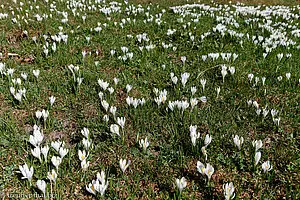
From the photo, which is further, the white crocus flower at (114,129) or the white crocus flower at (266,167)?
the white crocus flower at (114,129)

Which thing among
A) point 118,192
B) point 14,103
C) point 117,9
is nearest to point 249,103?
point 118,192

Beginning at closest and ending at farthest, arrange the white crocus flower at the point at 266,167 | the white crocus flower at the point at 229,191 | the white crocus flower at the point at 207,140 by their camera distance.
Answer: the white crocus flower at the point at 229,191 < the white crocus flower at the point at 266,167 < the white crocus flower at the point at 207,140

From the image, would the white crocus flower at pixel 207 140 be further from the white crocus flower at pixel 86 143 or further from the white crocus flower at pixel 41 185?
the white crocus flower at pixel 41 185

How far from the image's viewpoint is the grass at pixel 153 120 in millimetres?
3131

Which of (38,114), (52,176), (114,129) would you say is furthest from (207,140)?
(38,114)

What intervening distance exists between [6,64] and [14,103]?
1.69 meters

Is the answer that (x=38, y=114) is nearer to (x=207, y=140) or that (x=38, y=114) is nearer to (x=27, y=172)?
(x=27, y=172)

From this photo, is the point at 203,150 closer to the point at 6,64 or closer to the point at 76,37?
→ the point at 6,64

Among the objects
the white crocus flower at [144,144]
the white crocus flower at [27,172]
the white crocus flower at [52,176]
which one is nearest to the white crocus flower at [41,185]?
the white crocus flower at [52,176]

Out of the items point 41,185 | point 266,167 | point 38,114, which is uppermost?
point 38,114

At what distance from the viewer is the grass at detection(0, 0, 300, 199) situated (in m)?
3.13

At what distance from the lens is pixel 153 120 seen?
4195 millimetres

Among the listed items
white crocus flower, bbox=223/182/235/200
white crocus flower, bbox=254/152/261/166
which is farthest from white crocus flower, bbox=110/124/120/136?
white crocus flower, bbox=254/152/261/166

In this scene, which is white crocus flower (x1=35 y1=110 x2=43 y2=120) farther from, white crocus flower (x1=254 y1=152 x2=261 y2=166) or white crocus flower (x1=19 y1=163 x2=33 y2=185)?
white crocus flower (x1=254 y1=152 x2=261 y2=166)
